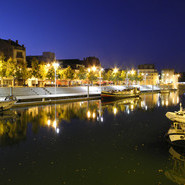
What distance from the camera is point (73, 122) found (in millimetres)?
20969

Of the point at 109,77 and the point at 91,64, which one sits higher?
the point at 91,64

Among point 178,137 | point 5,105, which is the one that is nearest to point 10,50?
point 5,105

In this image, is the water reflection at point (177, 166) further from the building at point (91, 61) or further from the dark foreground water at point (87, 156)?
the building at point (91, 61)

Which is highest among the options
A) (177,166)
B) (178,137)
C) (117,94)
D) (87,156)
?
(117,94)

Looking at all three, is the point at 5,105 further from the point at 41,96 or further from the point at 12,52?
the point at 12,52

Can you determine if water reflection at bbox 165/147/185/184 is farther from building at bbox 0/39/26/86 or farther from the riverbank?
building at bbox 0/39/26/86

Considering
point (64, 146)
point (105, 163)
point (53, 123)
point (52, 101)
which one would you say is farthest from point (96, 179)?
point (52, 101)

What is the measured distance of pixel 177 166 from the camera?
10.2 meters

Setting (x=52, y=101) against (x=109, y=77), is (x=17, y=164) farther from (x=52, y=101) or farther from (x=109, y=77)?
(x=109, y=77)

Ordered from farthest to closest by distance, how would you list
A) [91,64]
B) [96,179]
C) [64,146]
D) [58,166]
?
[91,64] → [64,146] → [58,166] → [96,179]

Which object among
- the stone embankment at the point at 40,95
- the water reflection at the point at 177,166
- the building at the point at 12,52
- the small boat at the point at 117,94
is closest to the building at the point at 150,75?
the small boat at the point at 117,94

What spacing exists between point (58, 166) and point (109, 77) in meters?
88.8

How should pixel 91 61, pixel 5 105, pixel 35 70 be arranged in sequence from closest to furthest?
pixel 5 105
pixel 35 70
pixel 91 61

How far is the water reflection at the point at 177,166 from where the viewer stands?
9028 millimetres
